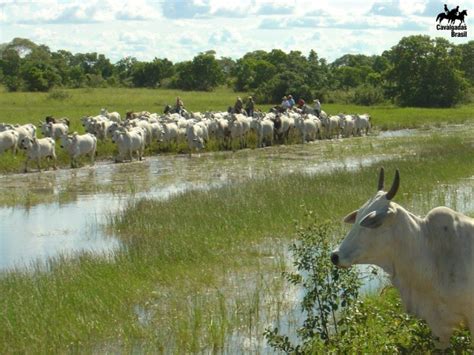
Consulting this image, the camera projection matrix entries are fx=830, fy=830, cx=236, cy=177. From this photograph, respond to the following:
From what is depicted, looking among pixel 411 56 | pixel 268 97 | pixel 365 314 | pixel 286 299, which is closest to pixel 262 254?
pixel 286 299

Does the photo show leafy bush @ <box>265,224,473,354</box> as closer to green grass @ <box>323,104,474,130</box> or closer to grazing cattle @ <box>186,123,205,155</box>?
grazing cattle @ <box>186,123,205,155</box>

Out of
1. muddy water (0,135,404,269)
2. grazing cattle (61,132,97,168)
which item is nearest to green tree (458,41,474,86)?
muddy water (0,135,404,269)

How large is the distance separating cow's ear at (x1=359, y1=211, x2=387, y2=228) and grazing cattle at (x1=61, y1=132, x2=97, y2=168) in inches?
649

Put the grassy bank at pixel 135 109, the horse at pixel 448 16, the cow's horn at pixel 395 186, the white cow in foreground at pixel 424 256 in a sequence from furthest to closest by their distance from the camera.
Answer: the grassy bank at pixel 135 109, the horse at pixel 448 16, the white cow in foreground at pixel 424 256, the cow's horn at pixel 395 186

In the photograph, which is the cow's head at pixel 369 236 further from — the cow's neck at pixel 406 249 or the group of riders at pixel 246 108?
the group of riders at pixel 246 108

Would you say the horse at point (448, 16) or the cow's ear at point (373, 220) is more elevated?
the horse at point (448, 16)

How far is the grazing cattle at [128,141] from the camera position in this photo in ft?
73.0

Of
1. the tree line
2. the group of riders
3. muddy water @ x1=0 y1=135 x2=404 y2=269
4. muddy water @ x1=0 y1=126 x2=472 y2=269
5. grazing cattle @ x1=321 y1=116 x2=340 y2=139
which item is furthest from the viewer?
the tree line

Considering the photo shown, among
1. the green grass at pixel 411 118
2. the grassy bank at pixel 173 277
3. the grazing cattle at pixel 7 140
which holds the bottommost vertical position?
the green grass at pixel 411 118

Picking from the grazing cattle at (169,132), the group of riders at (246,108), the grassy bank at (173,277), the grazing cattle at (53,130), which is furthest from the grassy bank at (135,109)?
the grassy bank at (173,277)

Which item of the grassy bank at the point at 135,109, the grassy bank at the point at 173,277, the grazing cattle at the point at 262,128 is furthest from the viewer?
the grassy bank at the point at 135,109

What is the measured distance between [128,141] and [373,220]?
57.2 feet

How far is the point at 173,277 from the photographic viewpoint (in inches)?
375

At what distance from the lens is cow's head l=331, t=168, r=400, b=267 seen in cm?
546
